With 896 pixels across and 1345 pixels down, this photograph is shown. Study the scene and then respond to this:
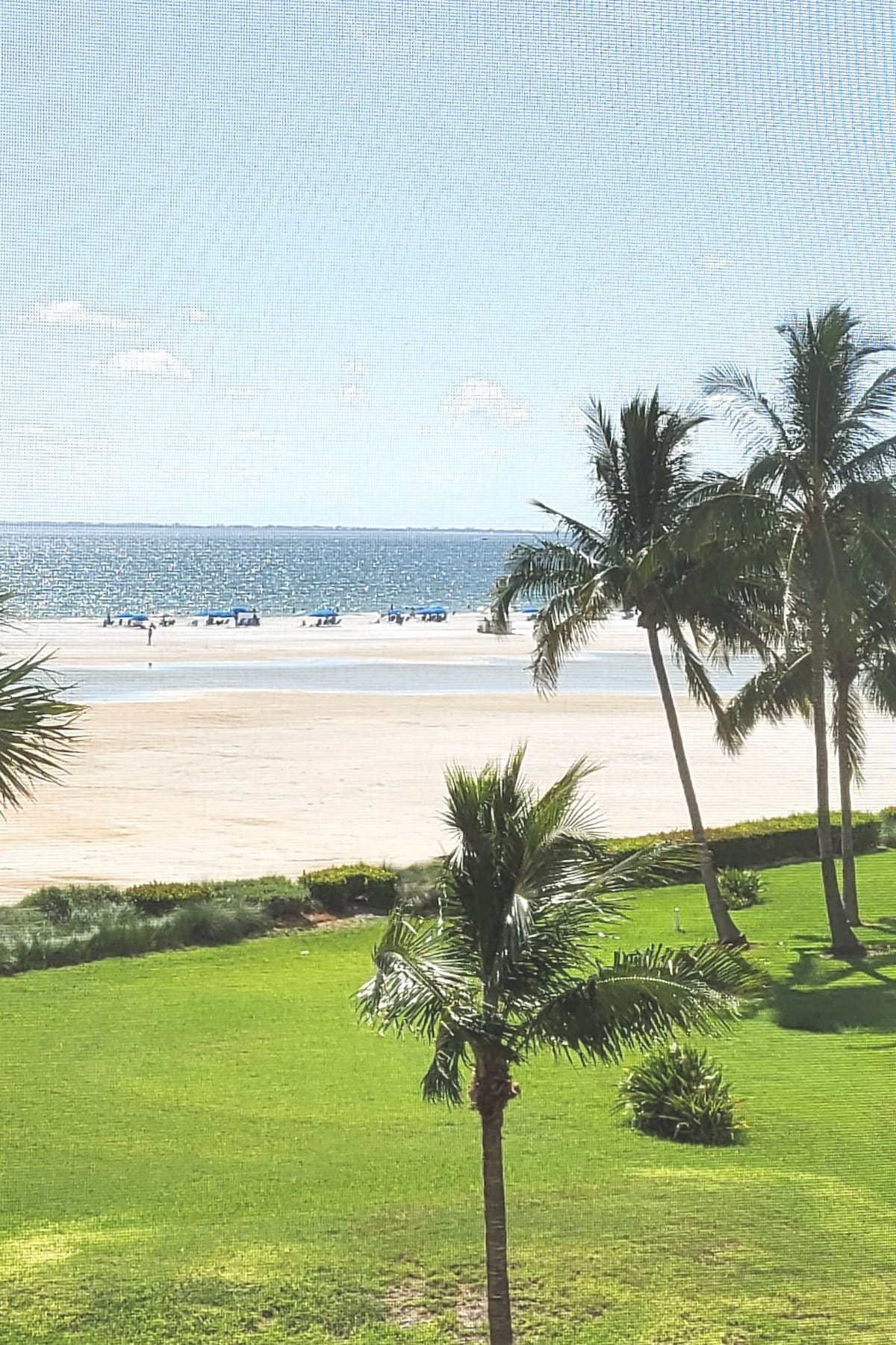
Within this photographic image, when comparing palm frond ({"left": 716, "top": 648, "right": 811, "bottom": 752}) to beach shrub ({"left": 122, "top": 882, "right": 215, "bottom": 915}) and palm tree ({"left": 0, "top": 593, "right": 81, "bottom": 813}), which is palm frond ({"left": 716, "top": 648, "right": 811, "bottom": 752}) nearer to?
beach shrub ({"left": 122, "top": 882, "right": 215, "bottom": 915})

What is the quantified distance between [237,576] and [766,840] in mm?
55816

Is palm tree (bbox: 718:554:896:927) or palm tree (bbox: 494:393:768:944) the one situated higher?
palm tree (bbox: 494:393:768:944)

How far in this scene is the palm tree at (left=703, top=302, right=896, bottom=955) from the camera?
26.3 ft

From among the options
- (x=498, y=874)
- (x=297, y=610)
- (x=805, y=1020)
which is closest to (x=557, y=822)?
(x=498, y=874)

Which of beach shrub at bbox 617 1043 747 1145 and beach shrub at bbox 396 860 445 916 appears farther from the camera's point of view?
beach shrub at bbox 396 860 445 916

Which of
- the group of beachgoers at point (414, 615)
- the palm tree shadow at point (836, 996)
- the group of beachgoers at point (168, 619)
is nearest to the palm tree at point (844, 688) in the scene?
the palm tree shadow at point (836, 996)

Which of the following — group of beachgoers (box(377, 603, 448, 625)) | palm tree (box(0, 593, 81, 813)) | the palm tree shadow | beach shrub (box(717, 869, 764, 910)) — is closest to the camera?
palm tree (box(0, 593, 81, 813))

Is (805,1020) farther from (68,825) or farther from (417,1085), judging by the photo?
(68,825)

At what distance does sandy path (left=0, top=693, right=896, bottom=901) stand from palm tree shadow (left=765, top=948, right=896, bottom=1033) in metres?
2.50

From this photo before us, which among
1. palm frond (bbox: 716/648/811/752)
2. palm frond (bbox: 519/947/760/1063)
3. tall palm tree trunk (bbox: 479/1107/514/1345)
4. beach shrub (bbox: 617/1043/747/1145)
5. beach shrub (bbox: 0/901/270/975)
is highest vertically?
palm frond (bbox: 716/648/811/752)

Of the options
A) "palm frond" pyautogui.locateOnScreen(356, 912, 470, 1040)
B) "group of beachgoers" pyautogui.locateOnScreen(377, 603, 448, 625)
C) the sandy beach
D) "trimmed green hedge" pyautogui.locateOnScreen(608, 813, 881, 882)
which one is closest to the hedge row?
the sandy beach

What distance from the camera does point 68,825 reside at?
13.0 meters

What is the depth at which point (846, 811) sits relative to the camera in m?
9.39

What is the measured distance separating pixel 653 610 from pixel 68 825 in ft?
21.4
